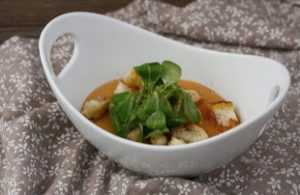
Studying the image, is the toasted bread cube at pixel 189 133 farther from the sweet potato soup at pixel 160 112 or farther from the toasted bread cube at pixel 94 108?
the toasted bread cube at pixel 94 108

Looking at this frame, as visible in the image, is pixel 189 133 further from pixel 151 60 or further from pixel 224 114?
pixel 151 60

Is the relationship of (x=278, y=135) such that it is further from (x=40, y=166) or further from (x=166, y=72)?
(x=40, y=166)

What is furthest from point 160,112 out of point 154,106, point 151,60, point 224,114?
point 151,60

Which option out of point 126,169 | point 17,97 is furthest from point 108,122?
point 17,97

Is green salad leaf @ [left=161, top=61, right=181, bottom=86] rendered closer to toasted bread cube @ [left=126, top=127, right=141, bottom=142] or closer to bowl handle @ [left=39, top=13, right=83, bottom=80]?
toasted bread cube @ [left=126, top=127, right=141, bottom=142]

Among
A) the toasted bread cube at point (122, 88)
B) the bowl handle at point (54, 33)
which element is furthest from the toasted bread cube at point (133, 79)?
the bowl handle at point (54, 33)
